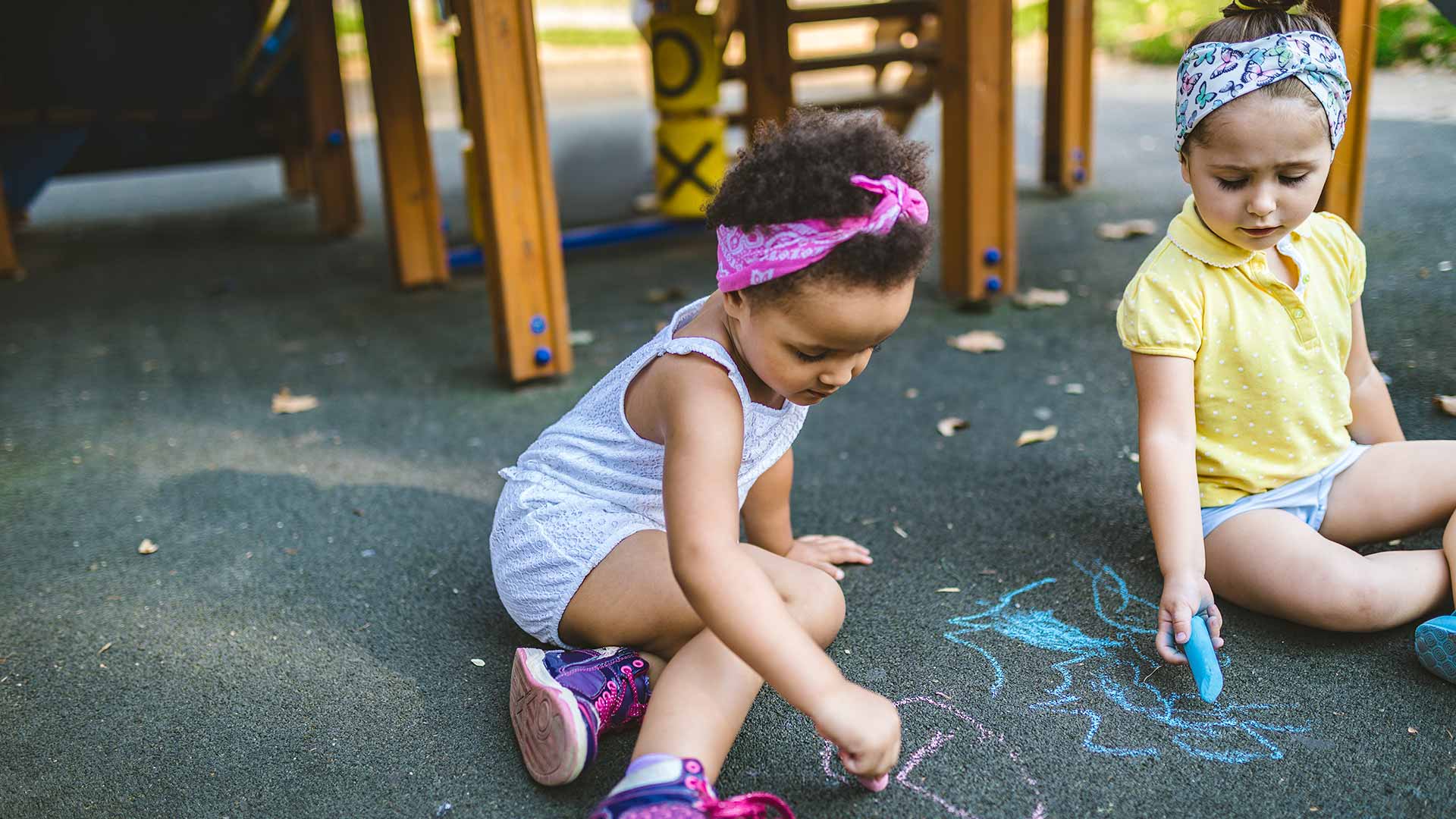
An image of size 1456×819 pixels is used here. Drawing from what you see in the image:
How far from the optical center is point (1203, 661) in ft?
5.32

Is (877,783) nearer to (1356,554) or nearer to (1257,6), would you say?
(1356,554)

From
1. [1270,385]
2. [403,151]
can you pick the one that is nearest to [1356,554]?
[1270,385]

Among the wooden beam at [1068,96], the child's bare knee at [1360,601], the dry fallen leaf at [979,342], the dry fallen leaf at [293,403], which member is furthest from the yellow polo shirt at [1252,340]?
the wooden beam at [1068,96]

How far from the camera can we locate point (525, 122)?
301 centimetres

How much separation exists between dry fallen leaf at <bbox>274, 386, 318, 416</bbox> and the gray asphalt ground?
6 cm

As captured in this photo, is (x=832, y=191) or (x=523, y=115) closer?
(x=832, y=191)

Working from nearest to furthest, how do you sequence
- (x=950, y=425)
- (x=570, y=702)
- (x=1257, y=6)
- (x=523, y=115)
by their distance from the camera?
(x=570, y=702) < (x=1257, y=6) < (x=950, y=425) < (x=523, y=115)

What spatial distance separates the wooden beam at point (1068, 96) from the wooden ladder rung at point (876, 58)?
0.57 metres

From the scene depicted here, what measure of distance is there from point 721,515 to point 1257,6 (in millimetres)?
1171

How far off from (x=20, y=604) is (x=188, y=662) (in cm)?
47

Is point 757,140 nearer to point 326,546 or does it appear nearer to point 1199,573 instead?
point 1199,573

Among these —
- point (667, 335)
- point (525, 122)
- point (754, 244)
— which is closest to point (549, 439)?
point (667, 335)

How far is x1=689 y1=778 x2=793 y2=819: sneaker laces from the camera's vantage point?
1.30 meters

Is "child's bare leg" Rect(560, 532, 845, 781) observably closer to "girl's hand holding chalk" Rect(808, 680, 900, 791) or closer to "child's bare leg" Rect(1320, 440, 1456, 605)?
"girl's hand holding chalk" Rect(808, 680, 900, 791)
